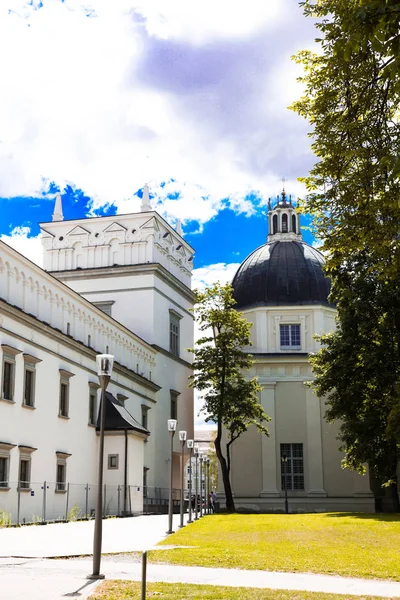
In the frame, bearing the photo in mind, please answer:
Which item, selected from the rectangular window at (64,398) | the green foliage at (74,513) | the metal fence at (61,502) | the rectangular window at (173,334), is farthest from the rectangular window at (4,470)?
the rectangular window at (173,334)

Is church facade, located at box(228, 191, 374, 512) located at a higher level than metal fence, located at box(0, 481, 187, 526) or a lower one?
higher

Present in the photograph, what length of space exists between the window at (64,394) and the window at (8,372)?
16.4 ft

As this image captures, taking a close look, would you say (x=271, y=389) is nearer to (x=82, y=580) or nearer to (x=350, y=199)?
(x=350, y=199)

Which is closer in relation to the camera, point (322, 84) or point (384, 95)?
point (384, 95)

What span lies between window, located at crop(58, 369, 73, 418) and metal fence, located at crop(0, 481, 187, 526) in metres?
3.37

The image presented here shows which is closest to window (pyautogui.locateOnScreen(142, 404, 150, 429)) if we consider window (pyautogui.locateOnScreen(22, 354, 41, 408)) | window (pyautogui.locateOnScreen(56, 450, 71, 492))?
window (pyautogui.locateOnScreen(56, 450, 71, 492))

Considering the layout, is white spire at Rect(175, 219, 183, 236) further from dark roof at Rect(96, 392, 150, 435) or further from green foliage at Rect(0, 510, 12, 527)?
green foliage at Rect(0, 510, 12, 527)

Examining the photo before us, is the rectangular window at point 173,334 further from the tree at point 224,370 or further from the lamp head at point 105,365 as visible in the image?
the lamp head at point 105,365

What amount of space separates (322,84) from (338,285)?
1130 centimetres

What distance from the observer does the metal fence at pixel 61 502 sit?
30.3m

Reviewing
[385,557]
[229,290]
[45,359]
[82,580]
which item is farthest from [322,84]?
[229,290]

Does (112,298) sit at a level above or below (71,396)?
above

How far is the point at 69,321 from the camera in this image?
39.1m

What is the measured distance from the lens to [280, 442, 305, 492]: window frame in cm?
5456
